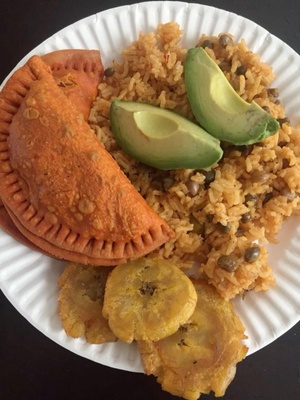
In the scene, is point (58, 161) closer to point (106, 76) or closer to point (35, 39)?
point (106, 76)

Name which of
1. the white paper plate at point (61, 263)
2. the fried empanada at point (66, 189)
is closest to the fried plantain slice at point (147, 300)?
the fried empanada at point (66, 189)

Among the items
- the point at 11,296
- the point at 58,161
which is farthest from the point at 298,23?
the point at 11,296

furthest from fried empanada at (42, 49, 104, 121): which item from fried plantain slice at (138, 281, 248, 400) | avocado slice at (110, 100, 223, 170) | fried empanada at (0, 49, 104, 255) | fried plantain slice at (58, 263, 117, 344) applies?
fried plantain slice at (138, 281, 248, 400)

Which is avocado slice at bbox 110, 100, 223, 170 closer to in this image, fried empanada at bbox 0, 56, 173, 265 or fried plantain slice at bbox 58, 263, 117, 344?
fried empanada at bbox 0, 56, 173, 265

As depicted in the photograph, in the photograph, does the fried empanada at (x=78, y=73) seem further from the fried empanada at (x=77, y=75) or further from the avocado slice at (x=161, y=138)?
the avocado slice at (x=161, y=138)

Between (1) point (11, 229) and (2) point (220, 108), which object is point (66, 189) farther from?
(2) point (220, 108)

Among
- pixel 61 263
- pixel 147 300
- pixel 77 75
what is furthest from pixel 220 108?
pixel 61 263
